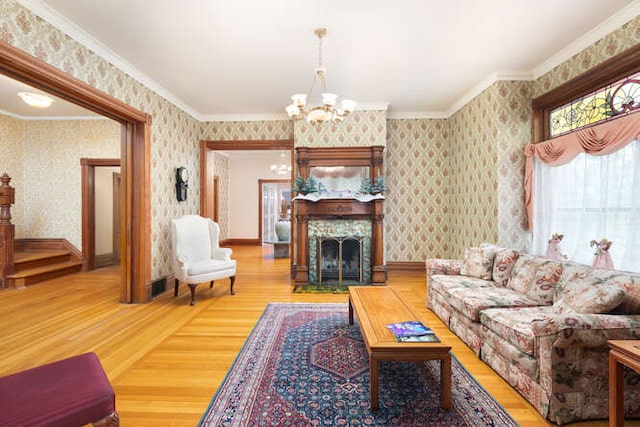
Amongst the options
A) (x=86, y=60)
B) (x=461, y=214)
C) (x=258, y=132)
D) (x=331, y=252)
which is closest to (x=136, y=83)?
(x=86, y=60)

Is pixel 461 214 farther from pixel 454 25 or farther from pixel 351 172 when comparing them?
pixel 454 25

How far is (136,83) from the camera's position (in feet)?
11.9

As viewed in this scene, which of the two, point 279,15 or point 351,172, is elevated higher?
point 279,15

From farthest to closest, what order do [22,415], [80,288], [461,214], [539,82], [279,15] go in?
[461,214]
[80,288]
[539,82]
[279,15]
[22,415]

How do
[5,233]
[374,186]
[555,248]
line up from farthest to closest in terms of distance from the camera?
[374,186] → [5,233] → [555,248]

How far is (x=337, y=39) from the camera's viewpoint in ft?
9.56

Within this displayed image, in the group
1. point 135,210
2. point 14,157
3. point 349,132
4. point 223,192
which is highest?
point 349,132

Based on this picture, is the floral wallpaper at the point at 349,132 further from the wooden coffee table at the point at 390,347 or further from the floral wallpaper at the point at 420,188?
the wooden coffee table at the point at 390,347

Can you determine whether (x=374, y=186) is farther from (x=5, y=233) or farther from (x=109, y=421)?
(x=5, y=233)

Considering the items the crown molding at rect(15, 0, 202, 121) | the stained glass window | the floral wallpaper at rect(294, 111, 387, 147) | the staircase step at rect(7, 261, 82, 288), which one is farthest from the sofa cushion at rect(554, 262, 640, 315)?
the staircase step at rect(7, 261, 82, 288)

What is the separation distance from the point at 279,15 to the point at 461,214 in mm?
3833

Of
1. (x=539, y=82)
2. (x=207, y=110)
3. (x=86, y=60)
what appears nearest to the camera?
(x=86, y=60)

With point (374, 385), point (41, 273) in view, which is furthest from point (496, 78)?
point (41, 273)

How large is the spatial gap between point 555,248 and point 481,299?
138 centimetres
